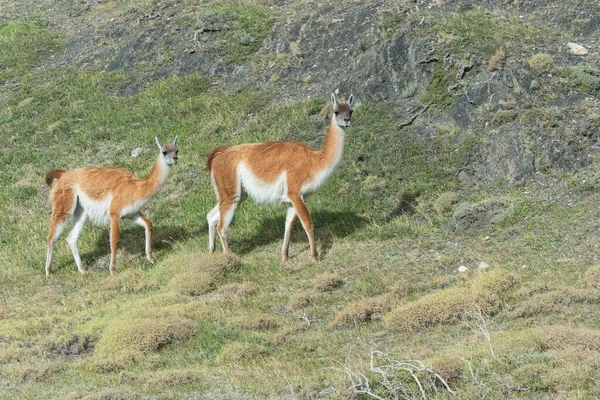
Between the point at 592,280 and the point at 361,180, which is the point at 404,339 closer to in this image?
the point at 592,280

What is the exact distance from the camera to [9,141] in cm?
2323

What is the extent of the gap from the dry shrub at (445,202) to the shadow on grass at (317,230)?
1.41m

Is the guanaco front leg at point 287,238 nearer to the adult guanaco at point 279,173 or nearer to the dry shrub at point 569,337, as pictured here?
the adult guanaco at point 279,173

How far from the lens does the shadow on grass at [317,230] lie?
612 inches

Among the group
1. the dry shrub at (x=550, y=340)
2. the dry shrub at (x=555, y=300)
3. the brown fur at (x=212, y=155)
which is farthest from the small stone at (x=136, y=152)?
the dry shrub at (x=550, y=340)

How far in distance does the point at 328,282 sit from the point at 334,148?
9.66 ft

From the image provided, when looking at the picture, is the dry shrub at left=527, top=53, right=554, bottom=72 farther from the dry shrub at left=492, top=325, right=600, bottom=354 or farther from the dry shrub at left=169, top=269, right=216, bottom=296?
the dry shrub at left=492, top=325, right=600, bottom=354

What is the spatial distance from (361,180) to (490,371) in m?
9.27

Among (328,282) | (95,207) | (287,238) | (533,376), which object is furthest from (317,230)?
(533,376)

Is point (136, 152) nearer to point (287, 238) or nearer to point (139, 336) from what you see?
point (287, 238)

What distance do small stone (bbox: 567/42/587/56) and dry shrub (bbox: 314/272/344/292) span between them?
384 inches

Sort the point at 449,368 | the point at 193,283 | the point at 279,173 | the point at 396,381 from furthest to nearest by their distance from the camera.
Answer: the point at 279,173
the point at 193,283
the point at 449,368
the point at 396,381

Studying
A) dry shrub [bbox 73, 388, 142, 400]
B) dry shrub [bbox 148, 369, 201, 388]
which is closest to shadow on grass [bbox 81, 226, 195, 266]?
dry shrub [bbox 148, 369, 201, 388]

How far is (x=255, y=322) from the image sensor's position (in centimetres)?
1119
